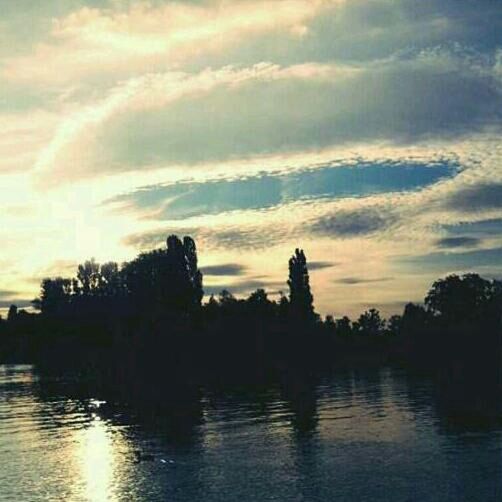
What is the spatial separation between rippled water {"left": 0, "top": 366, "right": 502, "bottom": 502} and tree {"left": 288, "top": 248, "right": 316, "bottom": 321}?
84037 millimetres

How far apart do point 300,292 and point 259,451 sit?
130240 mm

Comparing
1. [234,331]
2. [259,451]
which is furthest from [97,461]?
[234,331]

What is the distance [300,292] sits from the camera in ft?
631

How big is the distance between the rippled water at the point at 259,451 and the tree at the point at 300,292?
8404 cm

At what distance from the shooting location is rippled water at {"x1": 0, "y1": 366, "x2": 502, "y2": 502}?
4988cm

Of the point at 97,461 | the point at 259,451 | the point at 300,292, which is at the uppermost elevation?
the point at 300,292

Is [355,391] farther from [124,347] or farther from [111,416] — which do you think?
[124,347]

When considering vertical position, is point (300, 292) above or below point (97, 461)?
above

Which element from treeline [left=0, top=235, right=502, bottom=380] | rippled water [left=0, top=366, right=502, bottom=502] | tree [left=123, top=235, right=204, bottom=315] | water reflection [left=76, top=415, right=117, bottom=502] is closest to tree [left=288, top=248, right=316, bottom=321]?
treeline [left=0, top=235, right=502, bottom=380]

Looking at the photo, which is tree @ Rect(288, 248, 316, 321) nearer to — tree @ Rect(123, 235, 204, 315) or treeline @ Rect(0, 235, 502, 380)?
treeline @ Rect(0, 235, 502, 380)

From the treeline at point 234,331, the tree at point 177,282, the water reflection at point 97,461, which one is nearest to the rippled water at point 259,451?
the water reflection at point 97,461

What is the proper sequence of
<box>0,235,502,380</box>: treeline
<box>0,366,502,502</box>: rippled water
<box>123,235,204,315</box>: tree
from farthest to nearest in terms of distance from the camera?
1. <box>123,235,204,315</box>: tree
2. <box>0,235,502,380</box>: treeline
3. <box>0,366,502,502</box>: rippled water

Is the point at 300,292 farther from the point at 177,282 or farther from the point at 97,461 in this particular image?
the point at 97,461

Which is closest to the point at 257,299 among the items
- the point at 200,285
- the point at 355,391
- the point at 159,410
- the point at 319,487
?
the point at 200,285
